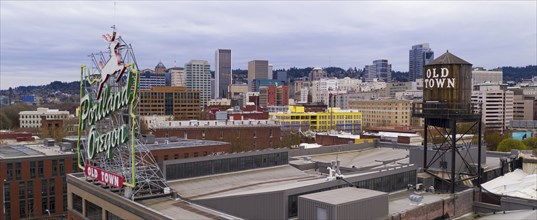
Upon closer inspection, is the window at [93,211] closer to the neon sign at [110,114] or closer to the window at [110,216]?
the window at [110,216]

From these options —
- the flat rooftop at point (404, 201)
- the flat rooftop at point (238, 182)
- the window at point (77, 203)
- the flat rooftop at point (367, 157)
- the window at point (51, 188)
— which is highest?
the flat rooftop at point (238, 182)

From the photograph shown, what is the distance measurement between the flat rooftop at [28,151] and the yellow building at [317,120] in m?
102

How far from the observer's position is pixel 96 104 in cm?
4794

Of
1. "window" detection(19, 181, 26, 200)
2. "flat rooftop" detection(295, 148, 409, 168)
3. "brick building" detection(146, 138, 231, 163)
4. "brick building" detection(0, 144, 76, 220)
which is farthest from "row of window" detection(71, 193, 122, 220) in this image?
"flat rooftop" detection(295, 148, 409, 168)

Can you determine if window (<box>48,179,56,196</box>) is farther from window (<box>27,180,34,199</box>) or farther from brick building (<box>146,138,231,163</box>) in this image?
brick building (<box>146,138,231,163</box>)

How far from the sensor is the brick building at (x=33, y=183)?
74.2m

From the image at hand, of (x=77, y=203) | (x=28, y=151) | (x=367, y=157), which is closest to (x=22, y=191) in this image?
(x=28, y=151)

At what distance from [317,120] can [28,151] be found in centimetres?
12250

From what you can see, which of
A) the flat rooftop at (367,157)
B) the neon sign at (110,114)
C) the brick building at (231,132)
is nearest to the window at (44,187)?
the neon sign at (110,114)

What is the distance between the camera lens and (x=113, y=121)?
48438mm

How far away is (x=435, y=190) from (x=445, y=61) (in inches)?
552

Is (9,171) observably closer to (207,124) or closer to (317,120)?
(207,124)

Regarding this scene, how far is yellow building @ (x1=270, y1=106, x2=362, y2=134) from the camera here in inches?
7264

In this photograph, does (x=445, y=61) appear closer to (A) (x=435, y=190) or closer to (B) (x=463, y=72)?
(B) (x=463, y=72)
